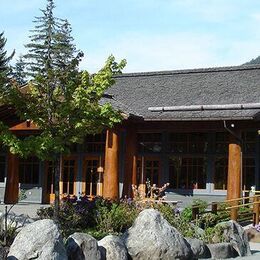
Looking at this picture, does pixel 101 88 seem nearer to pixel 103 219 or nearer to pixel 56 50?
pixel 103 219

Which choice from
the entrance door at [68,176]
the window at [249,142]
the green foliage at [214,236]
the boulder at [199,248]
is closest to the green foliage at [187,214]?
the green foliage at [214,236]

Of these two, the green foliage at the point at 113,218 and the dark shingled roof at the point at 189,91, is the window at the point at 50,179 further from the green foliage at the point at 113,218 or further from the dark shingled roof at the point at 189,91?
the green foliage at the point at 113,218

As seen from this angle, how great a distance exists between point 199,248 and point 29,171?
18186 millimetres

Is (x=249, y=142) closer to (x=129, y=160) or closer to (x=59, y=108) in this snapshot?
(x=129, y=160)

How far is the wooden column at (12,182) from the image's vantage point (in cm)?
2509

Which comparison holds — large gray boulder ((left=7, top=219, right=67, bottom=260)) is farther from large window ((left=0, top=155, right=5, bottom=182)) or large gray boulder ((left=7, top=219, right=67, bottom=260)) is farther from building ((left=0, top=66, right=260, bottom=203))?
large window ((left=0, top=155, right=5, bottom=182))

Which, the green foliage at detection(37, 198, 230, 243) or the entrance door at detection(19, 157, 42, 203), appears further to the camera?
the entrance door at detection(19, 157, 42, 203)

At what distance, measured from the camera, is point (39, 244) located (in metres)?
8.59

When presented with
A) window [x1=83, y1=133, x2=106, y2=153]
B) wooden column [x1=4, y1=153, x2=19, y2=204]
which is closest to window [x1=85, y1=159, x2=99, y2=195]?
window [x1=83, y1=133, x2=106, y2=153]

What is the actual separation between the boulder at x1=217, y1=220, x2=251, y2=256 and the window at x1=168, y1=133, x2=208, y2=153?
10.9m

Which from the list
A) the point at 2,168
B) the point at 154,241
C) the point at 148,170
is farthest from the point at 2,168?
the point at 154,241

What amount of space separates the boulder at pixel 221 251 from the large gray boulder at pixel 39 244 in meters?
4.29

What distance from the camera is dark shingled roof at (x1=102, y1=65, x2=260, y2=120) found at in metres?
22.4

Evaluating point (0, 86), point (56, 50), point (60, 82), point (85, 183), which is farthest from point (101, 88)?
point (56, 50)
